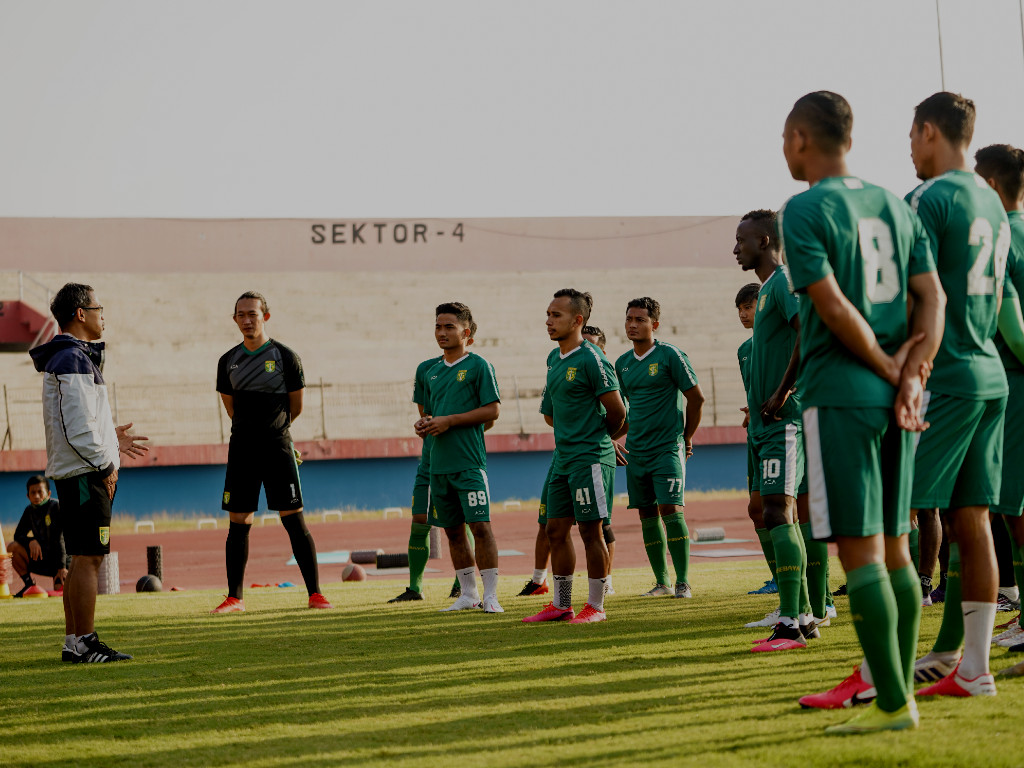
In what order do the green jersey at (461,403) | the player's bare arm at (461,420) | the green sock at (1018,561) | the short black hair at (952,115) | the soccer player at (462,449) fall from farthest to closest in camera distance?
1. the green jersey at (461,403)
2. the soccer player at (462,449)
3. the player's bare arm at (461,420)
4. the green sock at (1018,561)
5. the short black hair at (952,115)

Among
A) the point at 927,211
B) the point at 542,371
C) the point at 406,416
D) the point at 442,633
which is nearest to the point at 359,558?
the point at 442,633

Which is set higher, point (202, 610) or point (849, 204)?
point (849, 204)

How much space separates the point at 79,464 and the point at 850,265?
4.52 meters

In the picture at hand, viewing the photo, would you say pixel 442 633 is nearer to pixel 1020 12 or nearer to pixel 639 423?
pixel 639 423

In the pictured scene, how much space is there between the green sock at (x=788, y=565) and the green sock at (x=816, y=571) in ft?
0.38

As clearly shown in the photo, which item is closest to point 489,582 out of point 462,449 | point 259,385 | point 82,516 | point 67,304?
point 462,449

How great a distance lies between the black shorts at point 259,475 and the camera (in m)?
9.27

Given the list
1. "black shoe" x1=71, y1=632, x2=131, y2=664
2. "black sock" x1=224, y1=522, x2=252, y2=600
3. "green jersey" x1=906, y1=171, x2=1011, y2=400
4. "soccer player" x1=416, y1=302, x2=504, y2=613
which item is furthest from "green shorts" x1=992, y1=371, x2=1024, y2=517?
"black sock" x1=224, y1=522, x2=252, y2=600

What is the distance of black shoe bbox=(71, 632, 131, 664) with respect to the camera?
630 cm

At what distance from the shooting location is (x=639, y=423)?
31.1 feet

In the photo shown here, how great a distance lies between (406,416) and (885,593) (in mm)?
29788

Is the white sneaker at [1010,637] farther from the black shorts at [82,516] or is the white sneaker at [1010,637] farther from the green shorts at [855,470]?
the black shorts at [82,516]

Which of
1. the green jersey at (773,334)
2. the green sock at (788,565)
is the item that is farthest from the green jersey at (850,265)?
the green sock at (788,565)

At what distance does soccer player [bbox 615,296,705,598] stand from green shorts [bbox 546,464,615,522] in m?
1.40
